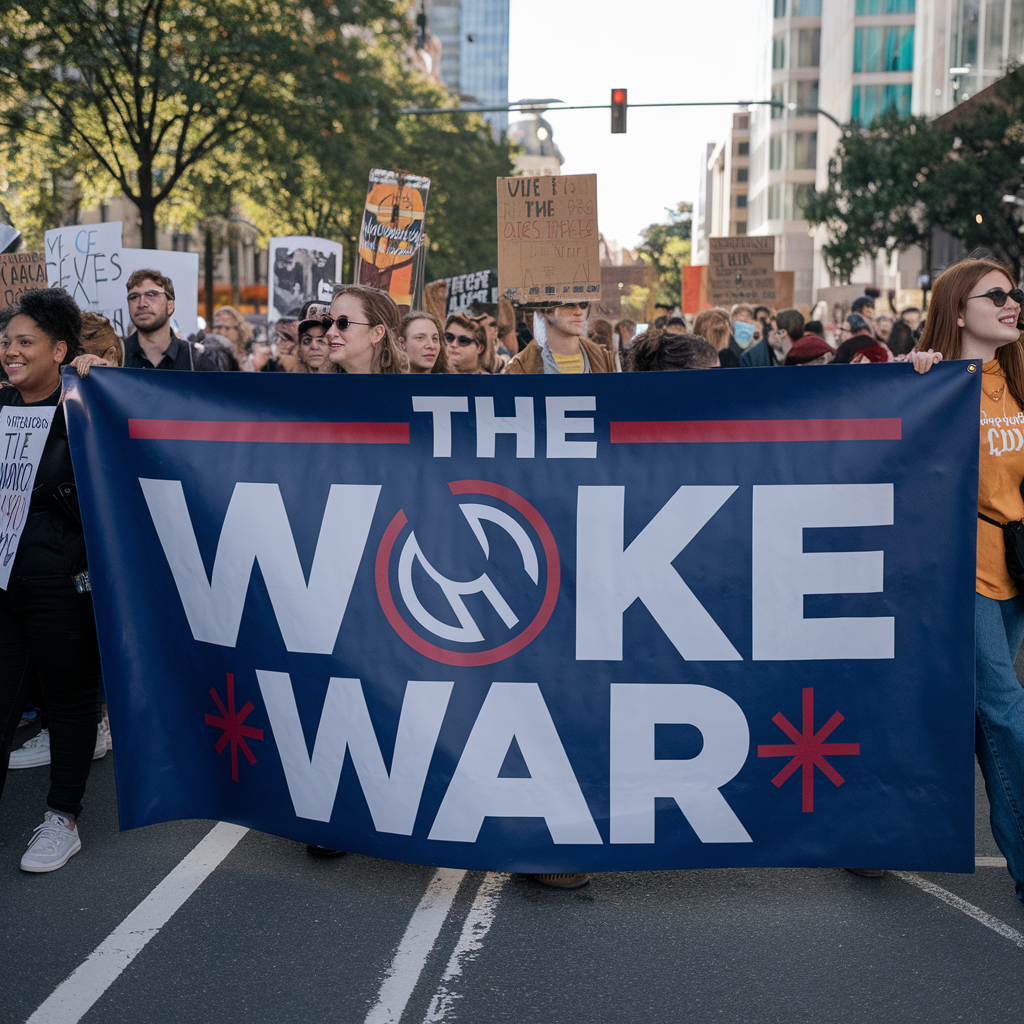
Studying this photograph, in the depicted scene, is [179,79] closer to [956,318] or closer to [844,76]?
[956,318]

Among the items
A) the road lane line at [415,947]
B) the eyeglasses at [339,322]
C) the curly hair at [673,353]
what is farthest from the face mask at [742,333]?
the road lane line at [415,947]

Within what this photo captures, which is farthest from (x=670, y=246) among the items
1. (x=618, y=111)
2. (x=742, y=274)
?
(x=742, y=274)

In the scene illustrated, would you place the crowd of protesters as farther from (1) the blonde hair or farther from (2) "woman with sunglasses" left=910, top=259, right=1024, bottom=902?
(1) the blonde hair

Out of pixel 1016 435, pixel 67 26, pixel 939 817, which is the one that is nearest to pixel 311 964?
pixel 939 817

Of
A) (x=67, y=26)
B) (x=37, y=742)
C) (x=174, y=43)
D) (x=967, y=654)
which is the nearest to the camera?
(x=967, y=654)

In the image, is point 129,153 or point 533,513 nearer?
point 533,513

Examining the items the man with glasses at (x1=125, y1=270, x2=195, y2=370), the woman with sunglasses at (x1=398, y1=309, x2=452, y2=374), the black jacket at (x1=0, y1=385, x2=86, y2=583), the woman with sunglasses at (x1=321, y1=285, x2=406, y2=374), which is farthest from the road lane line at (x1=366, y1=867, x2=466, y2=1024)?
the man with glasses at (x1=125, y1=270, x2=195, y2=370)

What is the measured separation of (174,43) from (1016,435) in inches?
738

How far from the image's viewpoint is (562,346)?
614 cm

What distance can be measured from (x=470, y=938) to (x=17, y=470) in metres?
2.13

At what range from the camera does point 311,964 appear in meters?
3.34

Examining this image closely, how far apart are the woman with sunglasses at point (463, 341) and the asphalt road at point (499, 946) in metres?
3.88

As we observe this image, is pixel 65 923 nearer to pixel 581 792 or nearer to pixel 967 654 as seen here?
pixel 581 792

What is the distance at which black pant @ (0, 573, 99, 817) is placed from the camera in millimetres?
4090
